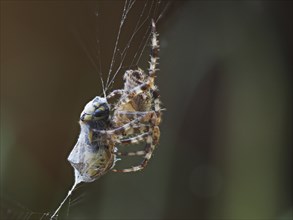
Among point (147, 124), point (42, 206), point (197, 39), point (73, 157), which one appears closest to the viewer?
point (73, 157)

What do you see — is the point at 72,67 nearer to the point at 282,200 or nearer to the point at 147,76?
the point at 147,76

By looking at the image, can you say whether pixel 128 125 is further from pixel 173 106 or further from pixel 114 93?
pixel 173 106

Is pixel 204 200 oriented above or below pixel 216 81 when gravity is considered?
below

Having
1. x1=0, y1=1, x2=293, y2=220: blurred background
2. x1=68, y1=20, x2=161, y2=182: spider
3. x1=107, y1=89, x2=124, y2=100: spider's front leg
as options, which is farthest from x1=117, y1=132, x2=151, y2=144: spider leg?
x1=0, y1=1, x2=293, y2=220: blurred background

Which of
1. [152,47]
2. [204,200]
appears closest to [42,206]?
[204,200]

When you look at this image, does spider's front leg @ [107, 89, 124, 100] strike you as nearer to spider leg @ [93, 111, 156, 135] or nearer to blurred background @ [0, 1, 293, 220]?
spider leg @ [93, 111, 156, 135]

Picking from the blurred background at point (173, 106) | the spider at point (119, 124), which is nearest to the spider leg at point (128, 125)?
the spider at point (119, 124)
